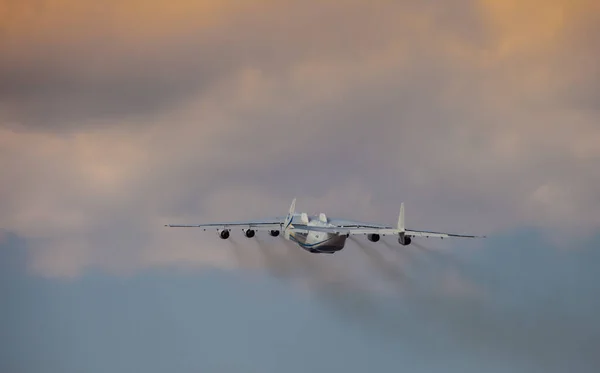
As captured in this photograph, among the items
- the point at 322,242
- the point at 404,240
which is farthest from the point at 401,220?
the point at 322,242

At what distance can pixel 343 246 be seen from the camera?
173m

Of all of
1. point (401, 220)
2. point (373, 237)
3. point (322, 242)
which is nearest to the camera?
point (401, 220)

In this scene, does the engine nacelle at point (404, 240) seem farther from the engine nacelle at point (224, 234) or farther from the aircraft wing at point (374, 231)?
the engine nacelle at point (224, 234)

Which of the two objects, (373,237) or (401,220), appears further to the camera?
(373,237)

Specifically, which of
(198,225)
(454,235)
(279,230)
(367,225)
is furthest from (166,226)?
(454,235)

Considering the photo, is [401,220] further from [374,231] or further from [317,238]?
[317,238]

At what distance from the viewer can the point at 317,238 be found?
172m

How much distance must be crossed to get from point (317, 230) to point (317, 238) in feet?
19.7

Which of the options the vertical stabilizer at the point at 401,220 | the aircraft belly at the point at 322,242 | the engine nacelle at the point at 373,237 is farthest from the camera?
the aircraft belly at the point at 322,242

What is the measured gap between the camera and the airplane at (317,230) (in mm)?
162750

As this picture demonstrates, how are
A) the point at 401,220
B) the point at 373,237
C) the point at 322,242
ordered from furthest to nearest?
the point at 322,242 → the point at 373,237 → the point at 401,220

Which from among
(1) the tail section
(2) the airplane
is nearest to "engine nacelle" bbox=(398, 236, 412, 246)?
(2) the airplane

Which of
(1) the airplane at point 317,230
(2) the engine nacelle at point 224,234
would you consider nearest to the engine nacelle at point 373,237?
(1) the airplane at point 317,230

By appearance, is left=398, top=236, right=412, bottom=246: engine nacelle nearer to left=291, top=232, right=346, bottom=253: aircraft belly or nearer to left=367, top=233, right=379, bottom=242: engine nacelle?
left=367, top=233, right=379, bottom=242: engine nacelle
